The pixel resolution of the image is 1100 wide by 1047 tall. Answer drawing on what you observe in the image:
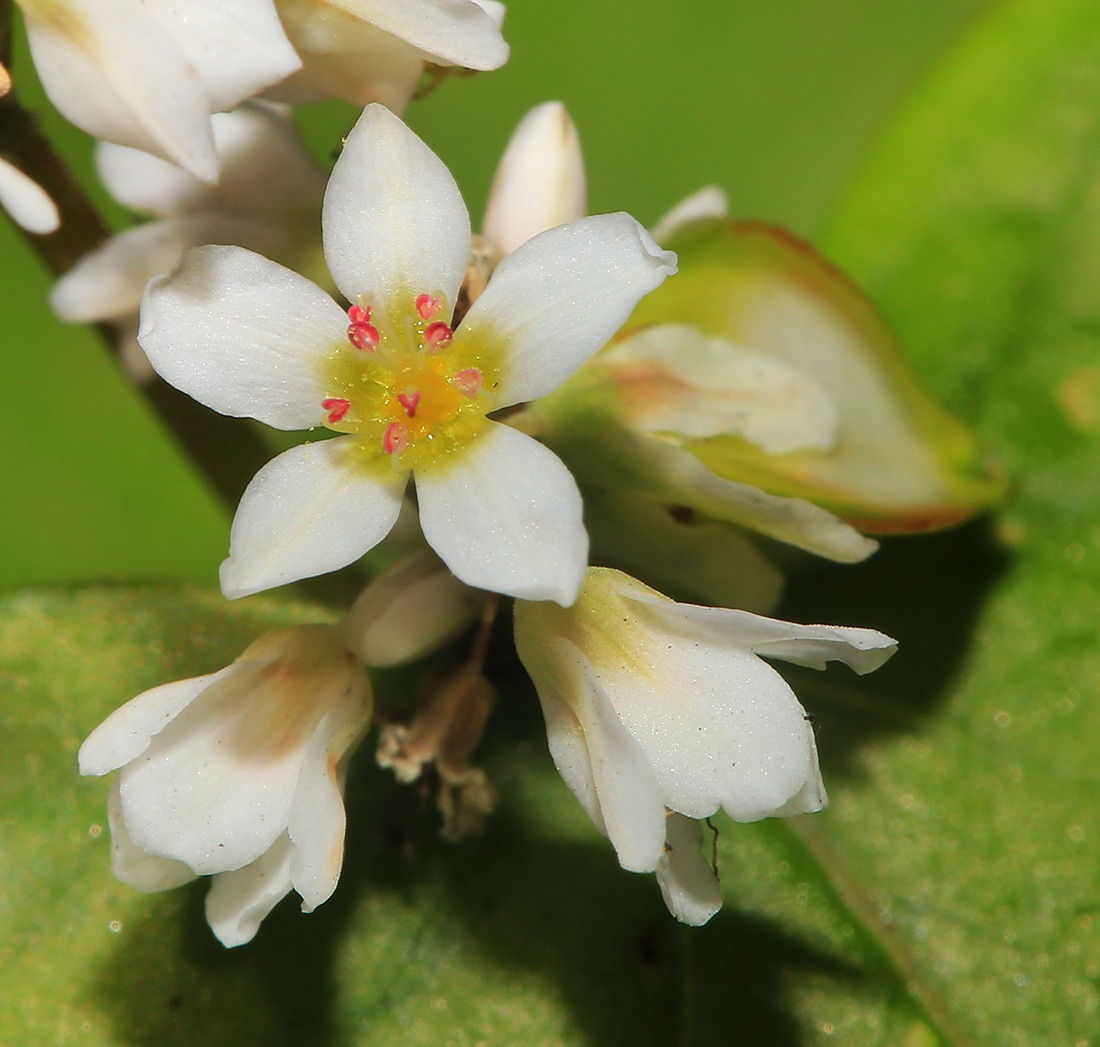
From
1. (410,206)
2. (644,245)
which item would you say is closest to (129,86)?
(410,206)

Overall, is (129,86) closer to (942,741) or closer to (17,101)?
(17,101)

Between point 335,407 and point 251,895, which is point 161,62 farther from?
point 251,895

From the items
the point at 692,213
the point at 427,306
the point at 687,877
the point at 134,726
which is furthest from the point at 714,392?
the point at 134,726

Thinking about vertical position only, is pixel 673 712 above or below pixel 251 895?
above

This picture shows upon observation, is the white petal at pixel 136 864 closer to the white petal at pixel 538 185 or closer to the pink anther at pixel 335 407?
the pink anther at pixel 335 407

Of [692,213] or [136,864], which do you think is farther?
[692,213]

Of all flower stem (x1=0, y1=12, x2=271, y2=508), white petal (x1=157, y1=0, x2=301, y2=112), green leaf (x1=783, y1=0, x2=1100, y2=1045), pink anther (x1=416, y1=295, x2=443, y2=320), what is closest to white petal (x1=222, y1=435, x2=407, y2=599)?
pink anther (x1=416, y1=295, x2=443, y2=320)

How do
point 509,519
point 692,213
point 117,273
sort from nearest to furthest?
point 509,519 < point 117,273 < point 692,213
